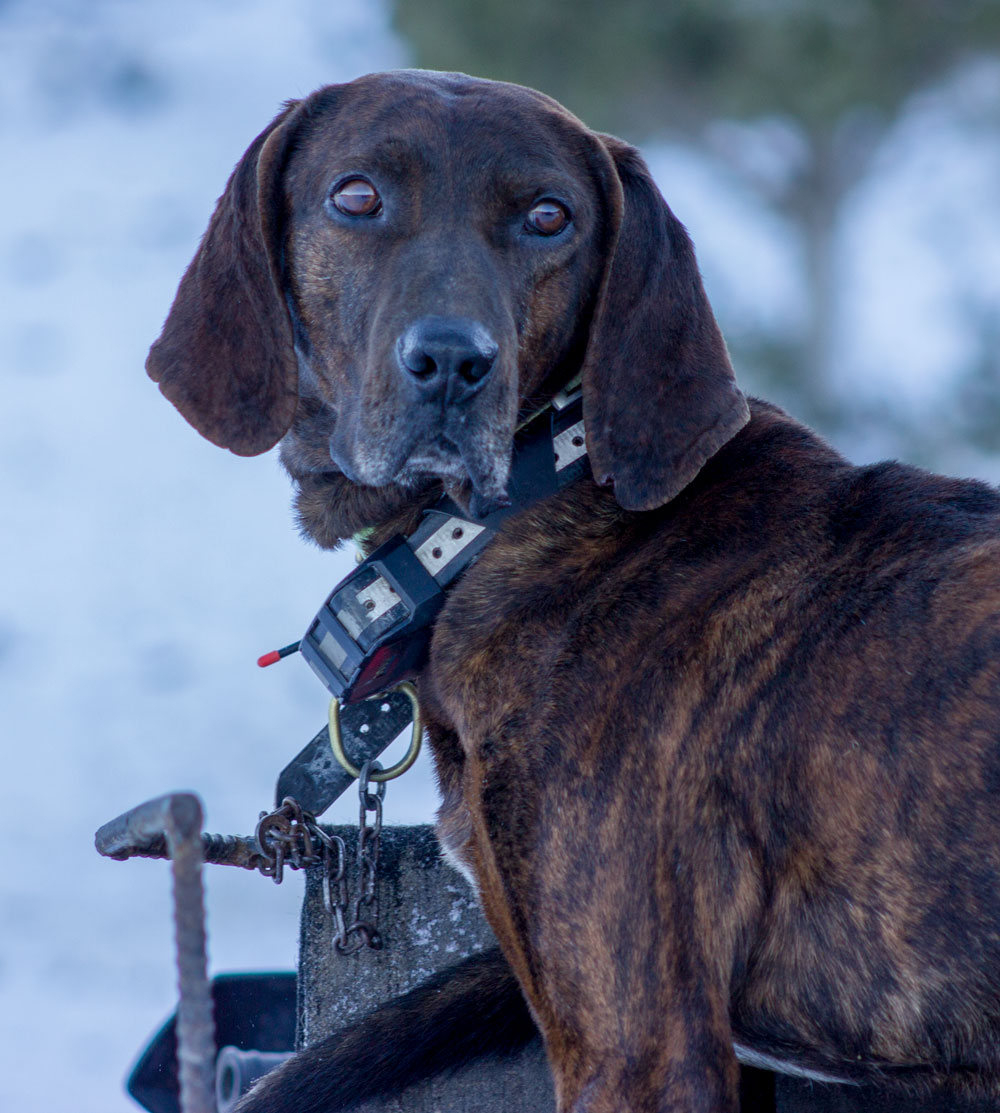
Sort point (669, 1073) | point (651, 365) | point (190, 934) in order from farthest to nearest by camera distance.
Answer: point (651, 365) → point (669, 1073) → point (190, 934)

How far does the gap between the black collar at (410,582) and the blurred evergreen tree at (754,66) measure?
36.7 ft

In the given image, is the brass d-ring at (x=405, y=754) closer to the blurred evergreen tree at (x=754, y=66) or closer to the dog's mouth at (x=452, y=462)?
the dog's mouth at (x=452, y=462)

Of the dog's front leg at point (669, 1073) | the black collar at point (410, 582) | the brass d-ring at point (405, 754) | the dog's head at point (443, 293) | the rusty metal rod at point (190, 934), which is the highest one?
the dog's head at point (443, 293)

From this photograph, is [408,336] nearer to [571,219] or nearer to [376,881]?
[571,219]

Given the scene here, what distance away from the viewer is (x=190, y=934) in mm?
1102

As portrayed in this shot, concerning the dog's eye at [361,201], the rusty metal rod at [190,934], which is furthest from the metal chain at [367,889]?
the rusty metal rod at [190,934]

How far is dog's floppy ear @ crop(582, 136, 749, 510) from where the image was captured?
2305 mm

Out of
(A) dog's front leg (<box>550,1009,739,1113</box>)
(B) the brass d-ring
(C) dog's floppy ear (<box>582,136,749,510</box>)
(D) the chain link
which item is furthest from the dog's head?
(A) dog's front leg (<box>550,1009,739,1113</box>)

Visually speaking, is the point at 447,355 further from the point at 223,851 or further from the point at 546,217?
the point at 223,851

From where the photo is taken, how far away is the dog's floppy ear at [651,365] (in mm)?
2305

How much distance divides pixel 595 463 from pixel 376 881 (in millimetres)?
884

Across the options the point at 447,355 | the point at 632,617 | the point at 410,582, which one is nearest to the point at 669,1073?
the point at 632,617

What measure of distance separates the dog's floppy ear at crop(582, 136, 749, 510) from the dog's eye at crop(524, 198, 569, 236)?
112 mm

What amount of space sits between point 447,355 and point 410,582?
403mm
